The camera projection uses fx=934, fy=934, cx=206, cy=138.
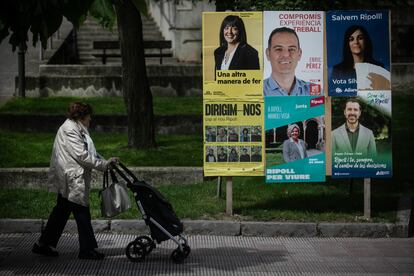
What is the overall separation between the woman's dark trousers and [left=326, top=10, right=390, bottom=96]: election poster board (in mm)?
3948

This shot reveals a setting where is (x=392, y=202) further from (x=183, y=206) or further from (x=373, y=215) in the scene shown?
(x=183, y=206)

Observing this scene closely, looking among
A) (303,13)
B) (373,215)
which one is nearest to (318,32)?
(303,13)

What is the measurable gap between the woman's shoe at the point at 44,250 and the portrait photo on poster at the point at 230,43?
10.2 feet

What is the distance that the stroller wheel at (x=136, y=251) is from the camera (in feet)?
34.3

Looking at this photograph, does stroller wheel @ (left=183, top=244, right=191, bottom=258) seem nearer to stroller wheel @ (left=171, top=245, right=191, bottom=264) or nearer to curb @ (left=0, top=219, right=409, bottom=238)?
stroller wheel @ (left=171, top=245, right=191, bottom=264)

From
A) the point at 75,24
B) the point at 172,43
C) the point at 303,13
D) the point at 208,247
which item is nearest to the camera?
the point at 75,24

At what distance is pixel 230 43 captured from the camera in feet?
40.0

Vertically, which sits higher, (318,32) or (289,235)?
(318,32)

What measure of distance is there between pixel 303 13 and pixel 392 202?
10.4 ft

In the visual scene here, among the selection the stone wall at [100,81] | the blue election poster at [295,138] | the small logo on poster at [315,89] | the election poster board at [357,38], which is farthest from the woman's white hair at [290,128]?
the stone wall at [100,81]

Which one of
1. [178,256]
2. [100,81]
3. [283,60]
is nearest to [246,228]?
[178,256]

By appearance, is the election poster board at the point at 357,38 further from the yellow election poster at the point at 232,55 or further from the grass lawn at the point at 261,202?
the grass lawn at the point at 261,202

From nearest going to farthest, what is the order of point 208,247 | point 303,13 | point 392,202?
point 208,247
point 303,13
point 392,202

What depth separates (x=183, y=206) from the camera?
12.8m
